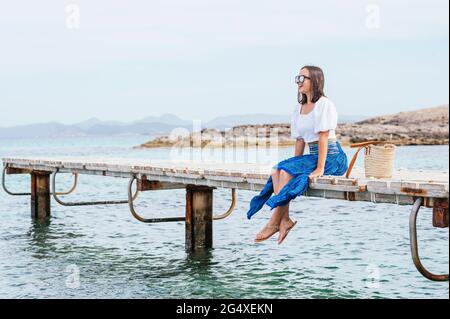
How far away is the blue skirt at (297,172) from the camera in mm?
8680

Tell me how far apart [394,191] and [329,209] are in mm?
17871

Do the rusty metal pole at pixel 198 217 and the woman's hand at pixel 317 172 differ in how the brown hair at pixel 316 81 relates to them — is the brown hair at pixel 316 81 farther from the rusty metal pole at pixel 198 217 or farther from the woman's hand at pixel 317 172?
the rusty metal pole at pixel 198 217

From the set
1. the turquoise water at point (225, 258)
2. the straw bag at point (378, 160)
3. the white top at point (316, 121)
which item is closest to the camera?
the white top at point (316, 121)

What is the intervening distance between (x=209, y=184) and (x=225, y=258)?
3068 millimetres

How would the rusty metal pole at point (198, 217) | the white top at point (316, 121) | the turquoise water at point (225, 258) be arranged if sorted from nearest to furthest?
the white top at point (316, 121) < the turquoise water at point (225, 258) < the rusty metal pole at point (198, 217)

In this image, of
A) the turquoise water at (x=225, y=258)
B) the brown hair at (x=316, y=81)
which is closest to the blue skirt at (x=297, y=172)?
the brown hair at (x=316, y=81)

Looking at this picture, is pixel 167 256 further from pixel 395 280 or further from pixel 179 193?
pixel 179 193

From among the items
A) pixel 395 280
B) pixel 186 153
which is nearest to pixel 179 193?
pixel 186 153

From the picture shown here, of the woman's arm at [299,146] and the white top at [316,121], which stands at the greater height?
the white top at [316,121]

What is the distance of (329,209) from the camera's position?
26344 mm

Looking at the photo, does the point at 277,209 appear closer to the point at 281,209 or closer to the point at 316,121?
the point at 281,209

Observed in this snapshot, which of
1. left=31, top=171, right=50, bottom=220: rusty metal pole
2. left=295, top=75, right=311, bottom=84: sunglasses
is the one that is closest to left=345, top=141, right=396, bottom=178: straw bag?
left=295, top=75, right=311, bottom=84: sunglasses

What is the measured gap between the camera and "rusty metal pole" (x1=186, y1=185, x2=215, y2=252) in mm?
14625

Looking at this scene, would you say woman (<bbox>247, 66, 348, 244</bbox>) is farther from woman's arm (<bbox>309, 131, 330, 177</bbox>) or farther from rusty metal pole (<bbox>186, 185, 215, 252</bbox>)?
rusty metal pole (<bbox>186, 185, 215, 252</bbox>)
